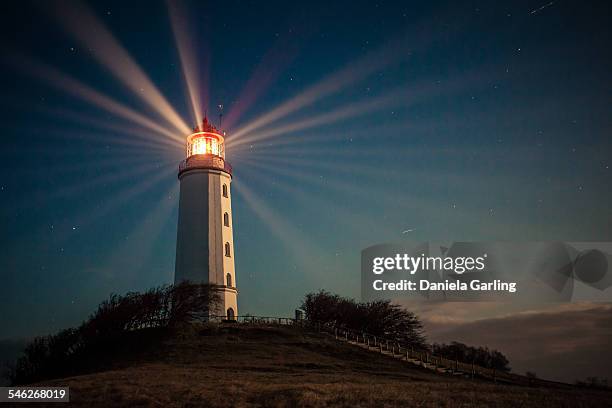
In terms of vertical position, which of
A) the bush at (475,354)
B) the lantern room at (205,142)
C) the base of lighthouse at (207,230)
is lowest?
the bush at (475,354)

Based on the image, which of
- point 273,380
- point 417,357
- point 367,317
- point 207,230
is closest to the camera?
point 273,380

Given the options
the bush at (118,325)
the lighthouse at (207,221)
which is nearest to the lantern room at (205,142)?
A: the lighthouse at (207,221)

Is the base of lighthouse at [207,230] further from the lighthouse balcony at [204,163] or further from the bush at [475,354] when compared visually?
the bush at [475,354]

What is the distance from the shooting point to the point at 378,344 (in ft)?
142

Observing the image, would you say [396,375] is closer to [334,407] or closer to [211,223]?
[334,407]

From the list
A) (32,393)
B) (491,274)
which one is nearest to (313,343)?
(491,274)

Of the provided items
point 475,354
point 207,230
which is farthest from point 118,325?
point 475,354

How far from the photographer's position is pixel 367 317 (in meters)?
56.2

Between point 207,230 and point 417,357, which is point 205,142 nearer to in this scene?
point 207,230

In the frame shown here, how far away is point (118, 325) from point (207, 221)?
10.2m

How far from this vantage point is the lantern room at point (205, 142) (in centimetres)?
5122

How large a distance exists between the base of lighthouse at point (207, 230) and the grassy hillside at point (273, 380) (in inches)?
203

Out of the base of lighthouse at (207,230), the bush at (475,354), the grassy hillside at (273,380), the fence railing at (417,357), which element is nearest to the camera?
the grassy hillside at (273,380)

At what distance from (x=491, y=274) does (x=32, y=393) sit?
84.6ft
